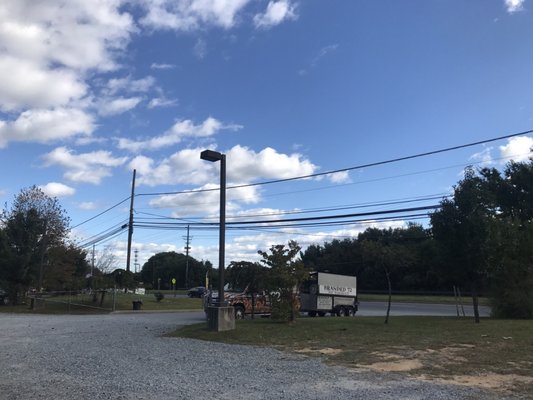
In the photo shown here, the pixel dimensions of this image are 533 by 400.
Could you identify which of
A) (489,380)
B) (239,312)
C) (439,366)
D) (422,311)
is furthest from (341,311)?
(489,380)

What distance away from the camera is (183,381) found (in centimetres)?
912

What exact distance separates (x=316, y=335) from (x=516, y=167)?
3750cm

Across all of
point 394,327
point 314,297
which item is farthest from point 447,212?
point 314,297

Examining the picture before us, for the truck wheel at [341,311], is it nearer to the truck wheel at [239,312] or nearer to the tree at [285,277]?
the truck wheel at [239,312]

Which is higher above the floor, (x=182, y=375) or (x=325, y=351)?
(x=325, y=351)

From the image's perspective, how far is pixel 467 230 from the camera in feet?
68.7

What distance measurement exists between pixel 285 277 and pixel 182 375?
10.8 metres

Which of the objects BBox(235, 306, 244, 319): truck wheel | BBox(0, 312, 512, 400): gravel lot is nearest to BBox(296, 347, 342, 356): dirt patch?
BBox(0, 312, 512, 400): gravel lot

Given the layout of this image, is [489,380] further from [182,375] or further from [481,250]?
[481,250]

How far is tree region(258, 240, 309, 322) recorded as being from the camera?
66.9 feet

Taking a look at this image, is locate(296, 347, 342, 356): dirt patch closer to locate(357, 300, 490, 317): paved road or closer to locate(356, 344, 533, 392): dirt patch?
locate(356, 344, 533, 392): dirt patch

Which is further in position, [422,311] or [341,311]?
[422,311]

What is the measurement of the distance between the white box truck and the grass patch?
32.7 ft

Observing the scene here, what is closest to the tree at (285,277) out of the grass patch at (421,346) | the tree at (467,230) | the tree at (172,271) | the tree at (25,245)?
the grass patch at (421,346)
